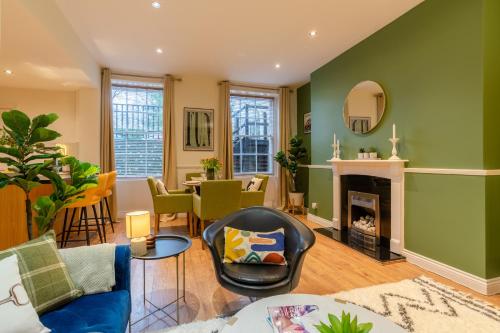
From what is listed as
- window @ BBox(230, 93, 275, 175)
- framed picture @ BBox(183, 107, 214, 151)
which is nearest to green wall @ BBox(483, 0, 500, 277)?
window @ BBox(230, 93, 275, 175)

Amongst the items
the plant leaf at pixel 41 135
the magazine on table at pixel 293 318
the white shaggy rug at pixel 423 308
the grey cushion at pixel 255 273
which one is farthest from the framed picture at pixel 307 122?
the plant leaf at pixel 41 135

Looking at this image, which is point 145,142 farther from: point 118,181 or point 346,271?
point 346,271

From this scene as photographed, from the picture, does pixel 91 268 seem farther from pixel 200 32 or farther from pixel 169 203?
pixel 200 32

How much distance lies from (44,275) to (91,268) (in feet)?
0.78

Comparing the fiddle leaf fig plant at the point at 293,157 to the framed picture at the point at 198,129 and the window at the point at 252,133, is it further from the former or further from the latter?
the framed picture at the point at 198,129

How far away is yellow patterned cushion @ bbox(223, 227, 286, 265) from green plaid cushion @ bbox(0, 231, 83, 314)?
1026 mm

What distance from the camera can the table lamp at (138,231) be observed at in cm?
188

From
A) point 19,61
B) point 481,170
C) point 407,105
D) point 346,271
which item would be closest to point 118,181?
point 19,61

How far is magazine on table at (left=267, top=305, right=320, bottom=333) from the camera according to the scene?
4.15ft

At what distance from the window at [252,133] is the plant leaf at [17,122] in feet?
15.6

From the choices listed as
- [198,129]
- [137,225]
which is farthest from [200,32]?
[137,225]

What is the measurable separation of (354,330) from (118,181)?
17.6 feet

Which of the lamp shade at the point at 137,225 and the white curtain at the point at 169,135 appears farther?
the white curtain at the point at 169,135

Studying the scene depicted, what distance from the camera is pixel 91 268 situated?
1579 millimetres
